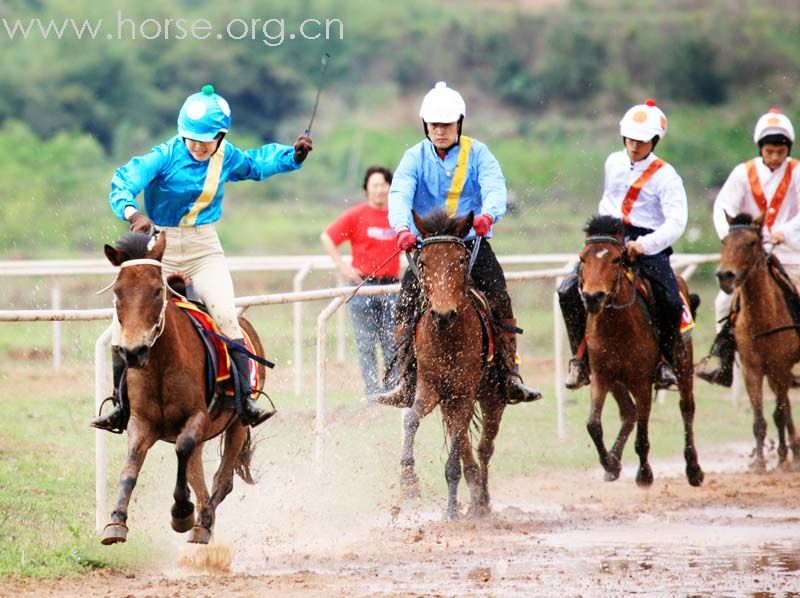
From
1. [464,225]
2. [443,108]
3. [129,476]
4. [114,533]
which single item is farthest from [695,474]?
[114,533]

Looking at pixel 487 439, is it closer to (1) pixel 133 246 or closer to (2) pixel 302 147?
(2) pixel 302 147

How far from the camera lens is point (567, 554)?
9.12 meters

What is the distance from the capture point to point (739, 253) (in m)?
12.5

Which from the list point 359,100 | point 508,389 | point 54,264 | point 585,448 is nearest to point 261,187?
point 359,100

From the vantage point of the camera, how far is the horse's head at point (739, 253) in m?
12.5

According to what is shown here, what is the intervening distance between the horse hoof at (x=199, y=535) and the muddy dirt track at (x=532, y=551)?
0.10 meters

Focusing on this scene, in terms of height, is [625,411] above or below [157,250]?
below

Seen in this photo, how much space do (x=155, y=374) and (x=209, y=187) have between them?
4.55 feet

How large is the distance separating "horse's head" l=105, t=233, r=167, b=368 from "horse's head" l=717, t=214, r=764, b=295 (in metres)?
5.95

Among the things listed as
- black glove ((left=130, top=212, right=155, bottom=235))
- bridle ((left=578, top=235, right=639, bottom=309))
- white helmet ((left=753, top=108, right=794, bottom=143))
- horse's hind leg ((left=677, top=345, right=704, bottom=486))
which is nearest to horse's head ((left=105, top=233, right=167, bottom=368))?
black glove ((left=130, top=212, right=155, bottom=235))

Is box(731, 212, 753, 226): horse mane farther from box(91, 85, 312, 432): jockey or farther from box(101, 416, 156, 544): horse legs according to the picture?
box(101, 416, 156, 544): horse legs

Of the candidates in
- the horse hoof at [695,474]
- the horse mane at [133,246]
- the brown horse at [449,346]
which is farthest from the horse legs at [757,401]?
the horse mane at [133,246]

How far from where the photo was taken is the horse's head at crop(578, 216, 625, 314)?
10.5m

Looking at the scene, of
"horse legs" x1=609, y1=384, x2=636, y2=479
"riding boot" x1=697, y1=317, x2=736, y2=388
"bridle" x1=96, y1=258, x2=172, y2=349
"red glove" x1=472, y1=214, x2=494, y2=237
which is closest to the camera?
"bridle" x1=96, y1=258, x2=172, y2=349
